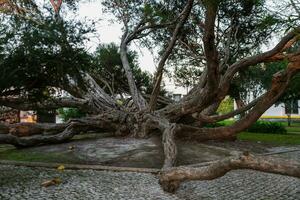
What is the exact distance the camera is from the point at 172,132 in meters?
10.4

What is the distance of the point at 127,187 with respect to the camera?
20.8ft

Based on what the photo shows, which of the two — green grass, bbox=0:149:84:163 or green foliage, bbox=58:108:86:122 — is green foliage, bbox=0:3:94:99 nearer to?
green grass, bbox=0:149:84:163

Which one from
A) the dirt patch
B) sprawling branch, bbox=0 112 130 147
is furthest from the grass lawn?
sprawling branch, bbox=0 112 130 147

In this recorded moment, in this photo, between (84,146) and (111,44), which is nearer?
(84,146)

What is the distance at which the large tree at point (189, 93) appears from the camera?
9477 mm

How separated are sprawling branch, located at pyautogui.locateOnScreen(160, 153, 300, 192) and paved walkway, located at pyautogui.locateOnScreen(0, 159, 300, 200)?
0.88ft

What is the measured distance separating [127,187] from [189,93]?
7485 mm

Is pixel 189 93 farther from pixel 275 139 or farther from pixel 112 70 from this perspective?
pixel 112 70

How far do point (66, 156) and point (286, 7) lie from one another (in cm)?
670

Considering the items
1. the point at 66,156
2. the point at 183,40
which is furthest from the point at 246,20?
the point at 66,156

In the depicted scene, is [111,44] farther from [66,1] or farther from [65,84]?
[65,84]

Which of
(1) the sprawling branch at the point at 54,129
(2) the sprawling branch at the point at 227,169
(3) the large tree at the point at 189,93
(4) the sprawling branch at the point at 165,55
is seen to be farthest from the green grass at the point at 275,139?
(2) the sprawling branch at the point at 227,169

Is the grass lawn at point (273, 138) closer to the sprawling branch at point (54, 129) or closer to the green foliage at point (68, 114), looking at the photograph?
the sprawling branch at point (54, 129)

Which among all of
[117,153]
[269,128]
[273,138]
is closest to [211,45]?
[117,153]
